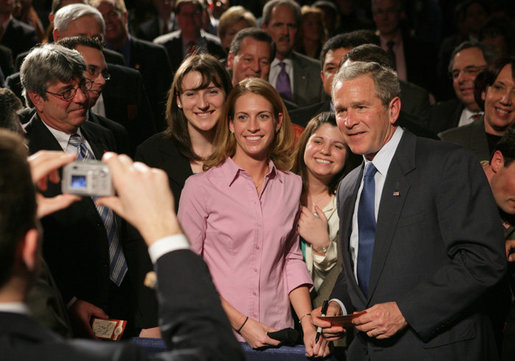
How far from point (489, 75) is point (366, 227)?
2058 mm

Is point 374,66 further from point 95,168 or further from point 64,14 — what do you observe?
point 64,14

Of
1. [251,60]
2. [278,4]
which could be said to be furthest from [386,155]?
[278,4]

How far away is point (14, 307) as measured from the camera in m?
1.27

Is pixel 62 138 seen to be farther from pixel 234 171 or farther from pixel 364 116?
pixel 364 116

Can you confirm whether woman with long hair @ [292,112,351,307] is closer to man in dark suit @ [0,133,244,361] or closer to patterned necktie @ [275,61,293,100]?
man in dark suit @ [0,133,244,361]

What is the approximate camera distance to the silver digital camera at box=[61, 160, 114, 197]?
4.60 ft

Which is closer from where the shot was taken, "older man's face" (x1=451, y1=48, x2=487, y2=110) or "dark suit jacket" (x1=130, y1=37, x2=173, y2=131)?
"older man's face" (x1=451, y1=48, x2=487, y2=110)

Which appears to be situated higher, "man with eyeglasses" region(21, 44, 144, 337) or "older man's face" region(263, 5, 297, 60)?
"older man's face" region(263, 5, 297, 60)

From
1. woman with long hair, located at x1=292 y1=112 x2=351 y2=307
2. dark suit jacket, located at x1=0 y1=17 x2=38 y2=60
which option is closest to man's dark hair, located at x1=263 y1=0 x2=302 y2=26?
dark suit jacket, located at x1=0 y1=17 x2=38 y2=60

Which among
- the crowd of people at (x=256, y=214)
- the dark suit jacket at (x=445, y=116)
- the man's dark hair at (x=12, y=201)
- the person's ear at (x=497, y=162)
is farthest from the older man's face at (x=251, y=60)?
the man's dark hair at (x=12, y=201)

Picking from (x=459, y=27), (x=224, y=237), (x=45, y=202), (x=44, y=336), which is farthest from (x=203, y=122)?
(x=459, y=27)

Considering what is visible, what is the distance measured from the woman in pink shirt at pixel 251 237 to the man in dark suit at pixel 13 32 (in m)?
3.35

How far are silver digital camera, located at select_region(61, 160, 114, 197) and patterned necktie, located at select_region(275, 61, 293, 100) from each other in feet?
14.4

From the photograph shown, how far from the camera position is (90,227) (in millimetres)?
3197
